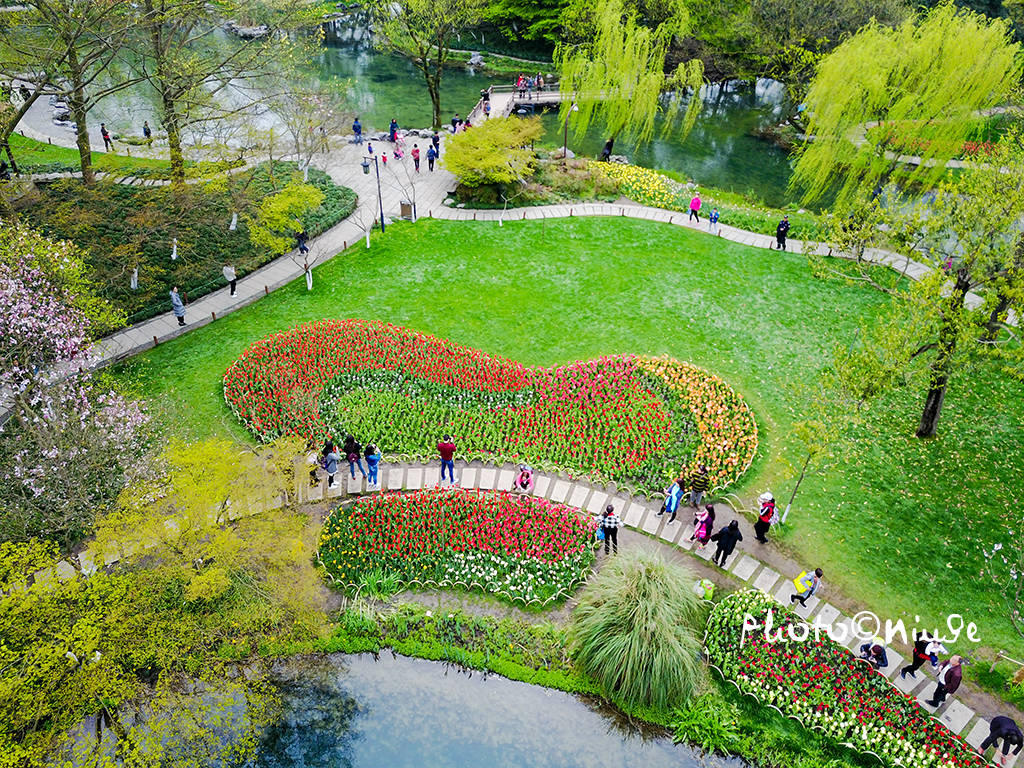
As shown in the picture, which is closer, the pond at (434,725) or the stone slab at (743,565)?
the pond at (434,725)

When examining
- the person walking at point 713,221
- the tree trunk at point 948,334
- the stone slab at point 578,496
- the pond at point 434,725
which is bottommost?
the pond at point 434,725

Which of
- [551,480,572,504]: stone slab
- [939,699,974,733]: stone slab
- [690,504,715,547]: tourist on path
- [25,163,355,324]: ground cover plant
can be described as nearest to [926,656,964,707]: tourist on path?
[939,699,974,733]: stone slab

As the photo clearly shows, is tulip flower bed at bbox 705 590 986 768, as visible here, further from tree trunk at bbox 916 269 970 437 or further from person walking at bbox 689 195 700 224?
person walking at bbox 689 195 700 224

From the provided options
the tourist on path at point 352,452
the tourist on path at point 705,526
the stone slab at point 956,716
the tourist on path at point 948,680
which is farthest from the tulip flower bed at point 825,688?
the tourist on path at point 352,452

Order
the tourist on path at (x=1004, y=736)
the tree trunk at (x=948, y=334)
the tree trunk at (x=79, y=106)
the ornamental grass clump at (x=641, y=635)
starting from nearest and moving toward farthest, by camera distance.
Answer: the tourist on path at (x=1004, y=736), the ornamental grass clump at (x=641, y=635), the tree trunk at (x=948, y=334), the tree trunk at (x=79, y=106)

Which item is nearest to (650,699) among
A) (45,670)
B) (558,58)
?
(45,670)

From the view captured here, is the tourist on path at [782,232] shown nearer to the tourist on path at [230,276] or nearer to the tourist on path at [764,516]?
the tourist on path at [764,516]

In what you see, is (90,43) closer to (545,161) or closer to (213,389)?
(213,389)
